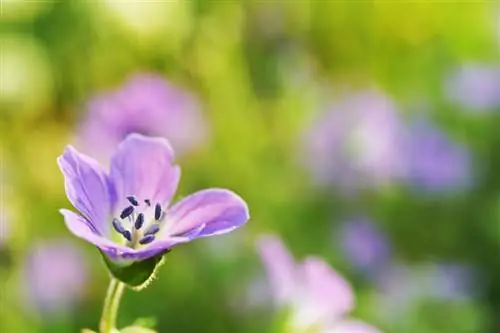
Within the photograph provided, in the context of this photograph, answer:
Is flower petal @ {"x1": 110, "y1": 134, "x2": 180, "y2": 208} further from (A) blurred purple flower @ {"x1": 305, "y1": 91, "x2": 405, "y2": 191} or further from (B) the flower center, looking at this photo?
(A) blurred purple flower @ {"x1": 305, "y1": 91, "x2": 405, "y2": 191}

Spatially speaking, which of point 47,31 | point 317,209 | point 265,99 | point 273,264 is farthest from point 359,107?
point 273,264

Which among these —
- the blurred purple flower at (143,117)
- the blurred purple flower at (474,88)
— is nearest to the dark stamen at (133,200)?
the blurred purple flower at (143,117)

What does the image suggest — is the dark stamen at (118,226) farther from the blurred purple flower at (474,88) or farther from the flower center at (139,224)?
the blurred purple flower at (474,88)

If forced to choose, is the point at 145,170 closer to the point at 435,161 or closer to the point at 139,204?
the point at 139,204

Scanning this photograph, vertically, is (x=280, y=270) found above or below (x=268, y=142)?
above

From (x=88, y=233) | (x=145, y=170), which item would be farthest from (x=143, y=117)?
(x=88, y=233)

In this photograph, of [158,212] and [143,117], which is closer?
[158,212]

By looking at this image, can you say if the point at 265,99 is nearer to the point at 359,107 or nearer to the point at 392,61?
the point at 359,107
